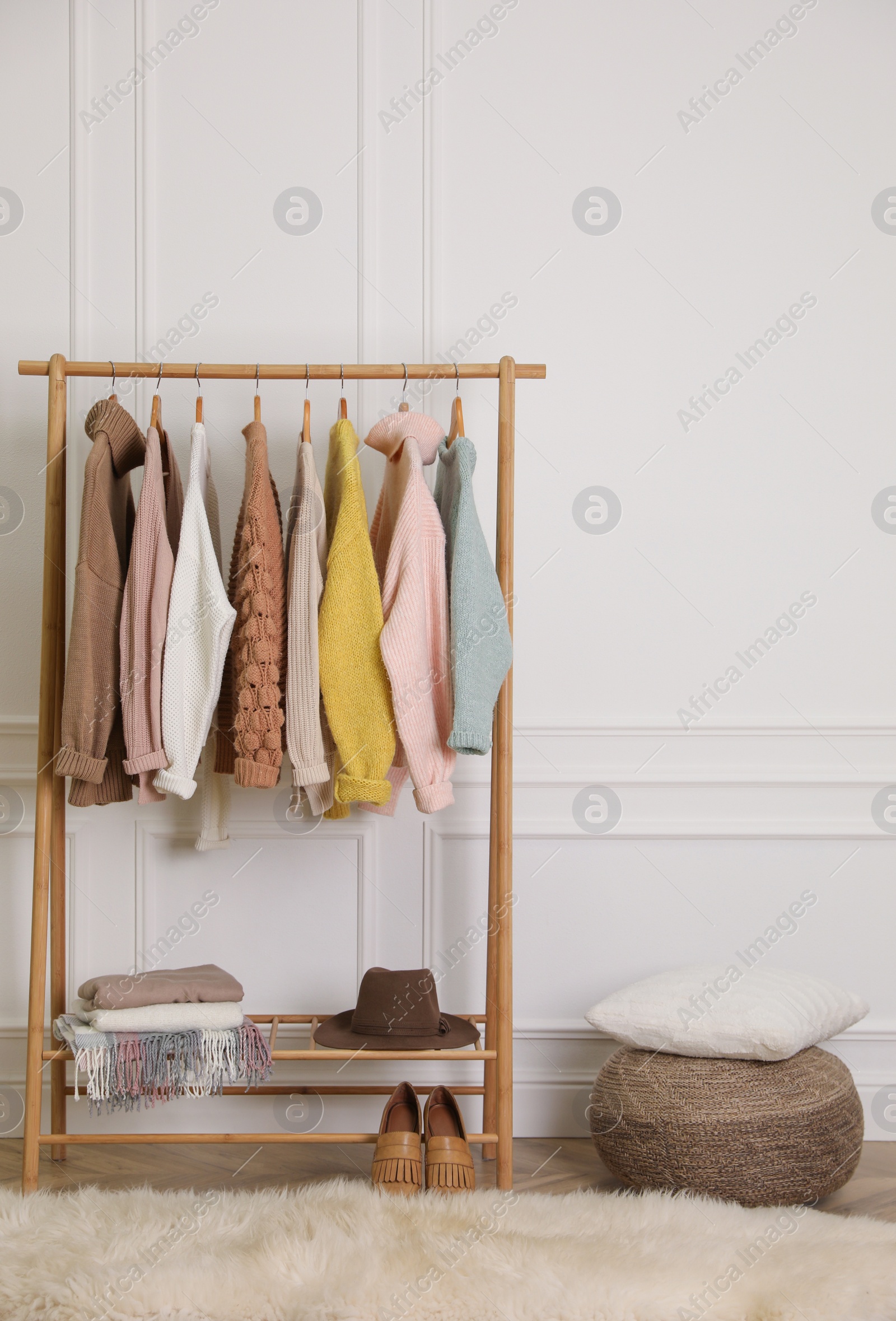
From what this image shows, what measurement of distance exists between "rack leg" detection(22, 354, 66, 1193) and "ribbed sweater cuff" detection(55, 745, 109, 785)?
0.49 ft

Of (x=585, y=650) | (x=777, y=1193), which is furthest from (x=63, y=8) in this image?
(x=777, y=1193)

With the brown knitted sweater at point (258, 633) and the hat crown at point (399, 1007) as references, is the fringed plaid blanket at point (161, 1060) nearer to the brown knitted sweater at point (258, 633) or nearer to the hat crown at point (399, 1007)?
the hat crown at point (399, 1007)

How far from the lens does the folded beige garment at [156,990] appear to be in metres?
1.75

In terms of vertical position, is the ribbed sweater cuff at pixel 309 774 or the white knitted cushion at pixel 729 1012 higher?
the ribbed sweater cuff at pixel 309 774

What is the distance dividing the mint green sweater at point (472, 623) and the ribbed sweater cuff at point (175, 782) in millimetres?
512

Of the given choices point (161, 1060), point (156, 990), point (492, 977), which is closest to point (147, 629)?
point (156, 990)

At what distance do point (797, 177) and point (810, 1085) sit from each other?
85.2 inches

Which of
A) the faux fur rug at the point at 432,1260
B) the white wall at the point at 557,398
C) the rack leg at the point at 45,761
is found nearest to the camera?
the faux fur rug at the point at 432,1260

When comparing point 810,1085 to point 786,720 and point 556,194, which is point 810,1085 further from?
point 556,194

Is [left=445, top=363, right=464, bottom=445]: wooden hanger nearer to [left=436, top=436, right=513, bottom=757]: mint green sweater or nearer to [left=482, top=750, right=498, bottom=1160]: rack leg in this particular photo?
[left=436, top=436, right=513, bottom=757]: mint green sweater

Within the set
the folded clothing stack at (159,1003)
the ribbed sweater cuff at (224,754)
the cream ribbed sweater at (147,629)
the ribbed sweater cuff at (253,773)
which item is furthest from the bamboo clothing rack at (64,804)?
the ribbed sweater cuff at (253,773)

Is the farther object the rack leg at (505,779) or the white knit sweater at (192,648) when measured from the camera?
the rack leg at (505,779)

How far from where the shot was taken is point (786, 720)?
226cm

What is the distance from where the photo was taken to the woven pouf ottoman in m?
1.70
